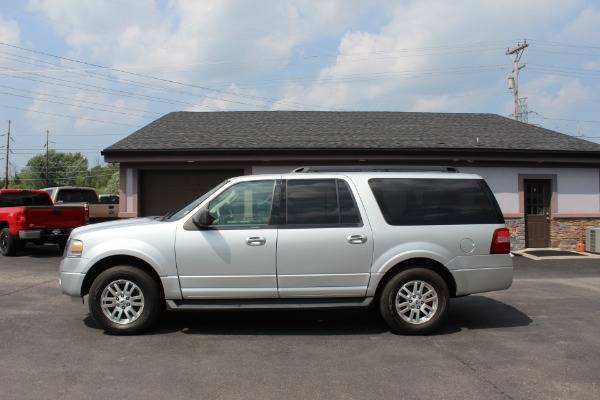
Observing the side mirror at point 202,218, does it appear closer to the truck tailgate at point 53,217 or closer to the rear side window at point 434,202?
the rear side window at point 434,202

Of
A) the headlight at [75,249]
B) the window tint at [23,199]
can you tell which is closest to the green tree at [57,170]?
the window tint at [23,199]

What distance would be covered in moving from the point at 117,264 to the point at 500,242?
4.54m

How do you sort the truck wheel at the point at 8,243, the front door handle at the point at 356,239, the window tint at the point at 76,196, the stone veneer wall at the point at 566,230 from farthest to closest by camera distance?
1. the window tint at the point at 76,196
2. the stone veneer wall at the point at 566,230
3. the truck wheel at the point at 8,243
4. the front door handle at the point at 356,239

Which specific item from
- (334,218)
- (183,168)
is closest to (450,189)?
(334,218)

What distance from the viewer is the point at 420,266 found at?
624cm

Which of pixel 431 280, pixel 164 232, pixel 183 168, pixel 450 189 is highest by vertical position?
pixel 183 168

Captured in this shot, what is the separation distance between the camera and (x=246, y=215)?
6.14 metres

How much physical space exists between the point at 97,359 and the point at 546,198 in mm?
14580

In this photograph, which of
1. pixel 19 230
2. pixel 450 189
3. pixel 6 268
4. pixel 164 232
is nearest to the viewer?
pixel 164 232

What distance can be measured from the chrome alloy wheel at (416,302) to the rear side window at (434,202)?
750mm

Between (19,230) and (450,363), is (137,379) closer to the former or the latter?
(450,363)

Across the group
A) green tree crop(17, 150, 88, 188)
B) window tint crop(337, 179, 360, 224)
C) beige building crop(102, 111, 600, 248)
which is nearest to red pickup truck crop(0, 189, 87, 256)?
beige building crop(102, 111, 600, 248)

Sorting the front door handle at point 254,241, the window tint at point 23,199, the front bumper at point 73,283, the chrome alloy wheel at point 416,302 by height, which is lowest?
the chrome alloy wheel at point 416,302

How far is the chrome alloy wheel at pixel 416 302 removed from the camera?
611 centimetres
